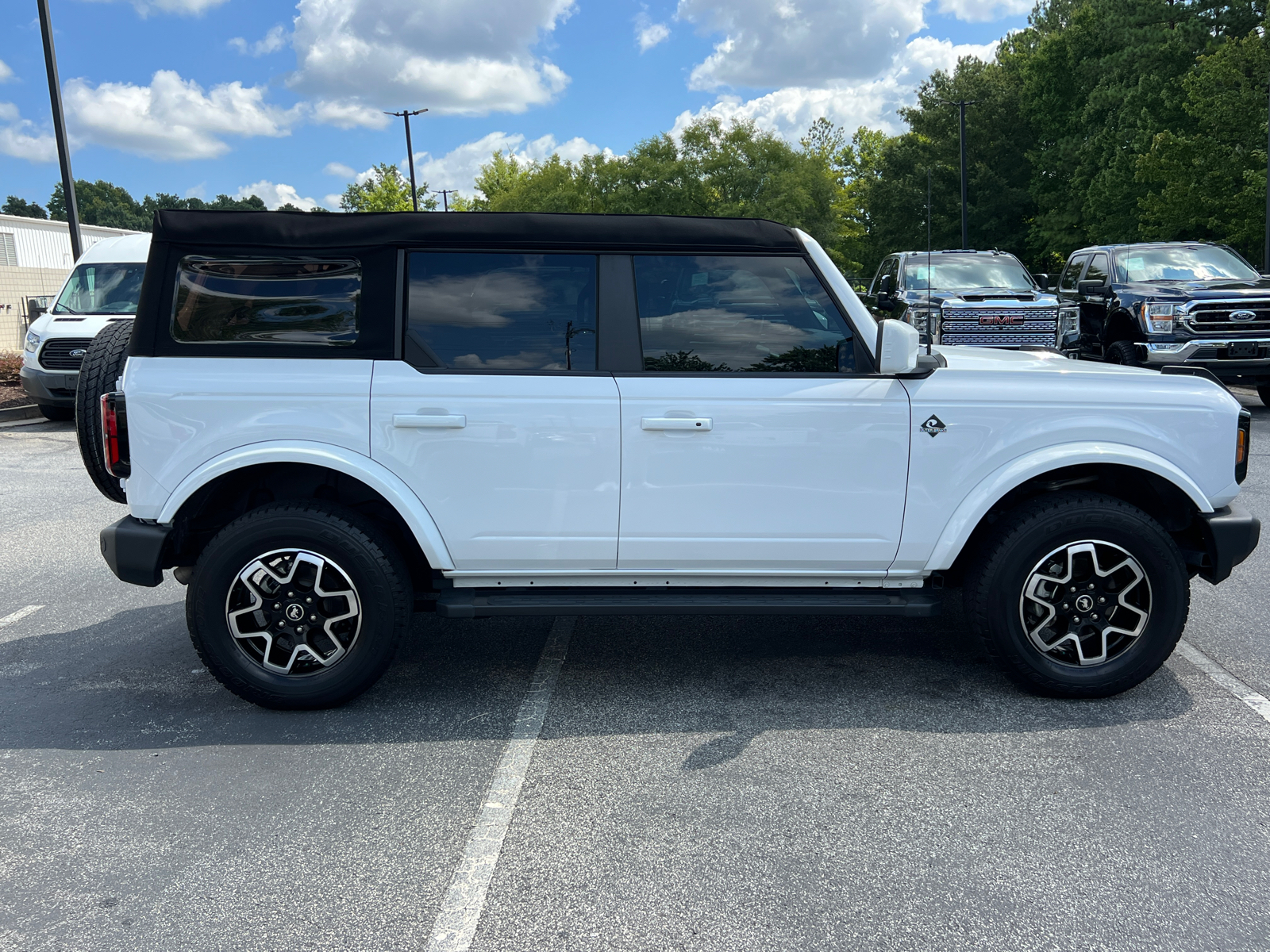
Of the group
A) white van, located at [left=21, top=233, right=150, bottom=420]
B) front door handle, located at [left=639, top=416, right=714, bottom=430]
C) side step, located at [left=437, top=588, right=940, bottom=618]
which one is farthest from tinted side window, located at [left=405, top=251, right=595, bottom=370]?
white van, located at [left=21, top=233, right=150, bottom=420]

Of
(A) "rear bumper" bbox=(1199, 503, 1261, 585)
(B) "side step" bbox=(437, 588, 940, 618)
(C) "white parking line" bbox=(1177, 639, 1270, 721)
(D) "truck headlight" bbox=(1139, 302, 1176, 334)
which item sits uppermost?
(D) "truck headlight" bbox=(1139, 302, 1176, 334)

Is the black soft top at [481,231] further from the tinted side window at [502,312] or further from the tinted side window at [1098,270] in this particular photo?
the tinted side window at [1098,270]

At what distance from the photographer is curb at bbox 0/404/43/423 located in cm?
1414

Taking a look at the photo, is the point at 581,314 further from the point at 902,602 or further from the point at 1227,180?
the point at 1227,180

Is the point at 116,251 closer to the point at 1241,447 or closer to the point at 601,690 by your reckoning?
the point at 601,690

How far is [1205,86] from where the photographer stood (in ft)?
79.6

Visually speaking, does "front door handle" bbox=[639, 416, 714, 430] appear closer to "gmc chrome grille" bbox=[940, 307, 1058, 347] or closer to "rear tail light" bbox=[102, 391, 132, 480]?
"rear tail light" bbox=[102, 391, 132, 480]

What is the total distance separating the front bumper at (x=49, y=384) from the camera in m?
12.8

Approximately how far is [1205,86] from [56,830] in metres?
28.0

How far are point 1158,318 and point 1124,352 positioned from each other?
67 cm

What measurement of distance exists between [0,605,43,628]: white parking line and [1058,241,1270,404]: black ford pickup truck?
1079 centimetres

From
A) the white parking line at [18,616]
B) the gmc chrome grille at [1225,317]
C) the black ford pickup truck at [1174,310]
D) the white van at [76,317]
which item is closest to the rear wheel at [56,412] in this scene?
the white van at [76,317]

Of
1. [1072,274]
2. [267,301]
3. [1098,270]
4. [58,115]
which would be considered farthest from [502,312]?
[58,115]

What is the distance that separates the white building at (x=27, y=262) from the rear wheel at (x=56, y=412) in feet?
53.7
